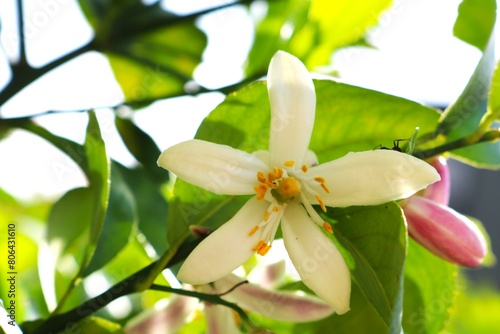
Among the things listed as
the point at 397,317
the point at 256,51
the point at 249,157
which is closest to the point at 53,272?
the point at 249,157

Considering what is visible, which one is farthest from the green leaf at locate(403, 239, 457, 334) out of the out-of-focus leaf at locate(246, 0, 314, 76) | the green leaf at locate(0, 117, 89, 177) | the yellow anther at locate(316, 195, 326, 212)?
the out-of-focus leaf at locate(246, 0, 314, 76)

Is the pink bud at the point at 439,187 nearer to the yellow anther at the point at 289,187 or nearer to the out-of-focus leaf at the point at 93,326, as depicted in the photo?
the yellow anther at the point at 289,187

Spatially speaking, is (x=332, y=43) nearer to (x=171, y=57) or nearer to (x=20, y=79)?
(x=171, y=57)

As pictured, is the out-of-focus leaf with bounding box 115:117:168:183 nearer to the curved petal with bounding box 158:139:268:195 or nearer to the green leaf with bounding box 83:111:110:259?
the green leaf with bounding box 83:111:110:259

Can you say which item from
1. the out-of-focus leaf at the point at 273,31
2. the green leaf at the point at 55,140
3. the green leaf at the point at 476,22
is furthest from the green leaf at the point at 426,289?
the out-of-focus leaf at the point at 273,31

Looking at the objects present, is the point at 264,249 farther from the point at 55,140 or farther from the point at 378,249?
the point at 55,140

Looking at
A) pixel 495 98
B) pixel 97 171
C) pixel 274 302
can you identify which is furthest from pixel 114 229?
pixel 495 98
